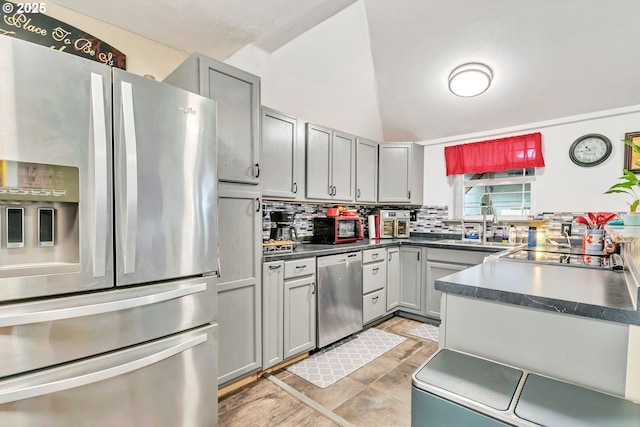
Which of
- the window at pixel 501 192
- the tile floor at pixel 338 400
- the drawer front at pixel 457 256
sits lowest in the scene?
the tile floor at pixel 338 400

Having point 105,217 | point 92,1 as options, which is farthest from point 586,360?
point 92,1

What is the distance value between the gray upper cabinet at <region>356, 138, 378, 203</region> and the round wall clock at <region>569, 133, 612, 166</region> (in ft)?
6.37

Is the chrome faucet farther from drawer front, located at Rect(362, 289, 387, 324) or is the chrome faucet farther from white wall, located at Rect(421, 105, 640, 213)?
drawer front, located at Rect(362, 289, 387, 324)

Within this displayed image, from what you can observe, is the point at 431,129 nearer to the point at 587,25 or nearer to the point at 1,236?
the point at 587,25

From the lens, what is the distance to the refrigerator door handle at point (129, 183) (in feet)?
4.11

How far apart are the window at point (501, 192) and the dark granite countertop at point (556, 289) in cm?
206

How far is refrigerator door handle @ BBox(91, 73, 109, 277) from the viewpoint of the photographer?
117cm

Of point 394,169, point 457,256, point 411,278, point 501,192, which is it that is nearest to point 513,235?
point 501,192

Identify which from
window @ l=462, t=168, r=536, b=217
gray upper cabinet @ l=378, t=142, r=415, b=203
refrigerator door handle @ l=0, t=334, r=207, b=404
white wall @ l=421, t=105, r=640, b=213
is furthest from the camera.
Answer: gray upper cabinet @ l=378, t=142, r=415, b=203

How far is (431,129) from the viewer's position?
3674 millimetres

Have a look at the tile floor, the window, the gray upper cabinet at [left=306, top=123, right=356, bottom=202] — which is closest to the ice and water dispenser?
the tile floor

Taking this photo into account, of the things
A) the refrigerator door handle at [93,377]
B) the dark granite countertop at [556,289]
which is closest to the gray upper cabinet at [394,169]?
the dark granite countertop at [556,289]

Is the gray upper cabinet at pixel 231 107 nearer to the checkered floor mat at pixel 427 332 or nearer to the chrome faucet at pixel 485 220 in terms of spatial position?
the checkered floor mat at pixel 427 332

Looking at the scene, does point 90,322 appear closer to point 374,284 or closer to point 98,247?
point 98,247
